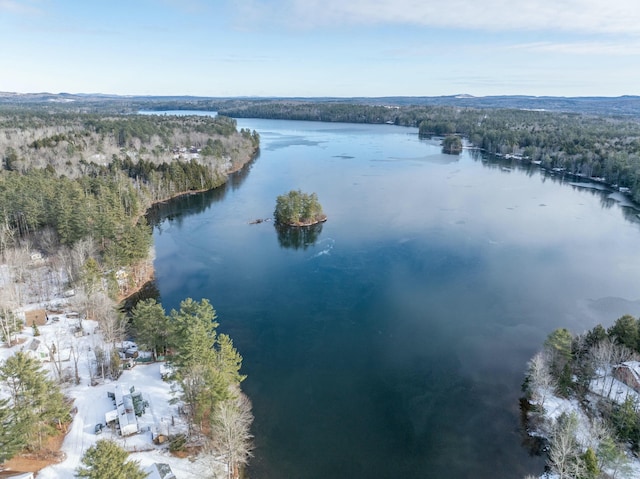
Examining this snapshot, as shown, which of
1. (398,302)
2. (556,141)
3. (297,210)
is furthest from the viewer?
(556,141)

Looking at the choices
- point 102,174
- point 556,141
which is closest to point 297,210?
point 102,174

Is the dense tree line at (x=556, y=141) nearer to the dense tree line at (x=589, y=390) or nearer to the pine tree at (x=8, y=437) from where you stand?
the dense tree line at (x=589, y=390)

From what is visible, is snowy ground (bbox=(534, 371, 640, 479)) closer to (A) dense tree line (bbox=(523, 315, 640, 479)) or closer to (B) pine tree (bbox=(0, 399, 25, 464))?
(A) dense tree line (bbox=(523, 315, 640, 479))

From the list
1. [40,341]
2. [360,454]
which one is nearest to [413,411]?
[360,454]

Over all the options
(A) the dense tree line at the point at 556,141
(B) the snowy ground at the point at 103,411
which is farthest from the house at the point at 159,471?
(A) the dense tree line at the point at 556,141

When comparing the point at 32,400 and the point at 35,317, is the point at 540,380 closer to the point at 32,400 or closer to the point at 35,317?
the point at 32,400

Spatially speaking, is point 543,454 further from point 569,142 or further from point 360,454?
point 569,142
